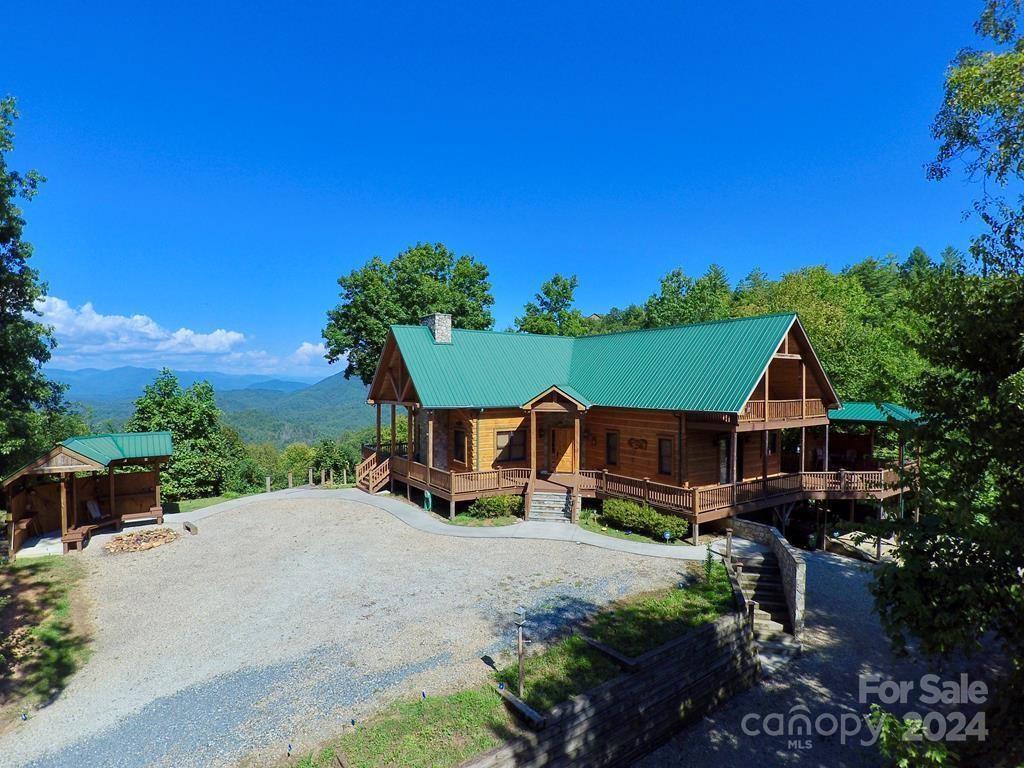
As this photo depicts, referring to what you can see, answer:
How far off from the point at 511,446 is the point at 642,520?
7256mm

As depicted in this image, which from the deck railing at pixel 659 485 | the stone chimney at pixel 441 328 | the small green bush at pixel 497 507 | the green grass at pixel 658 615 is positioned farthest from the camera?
the stone chimney at pixel 441 328

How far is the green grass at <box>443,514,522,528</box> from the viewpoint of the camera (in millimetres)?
19320

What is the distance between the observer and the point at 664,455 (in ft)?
66.2

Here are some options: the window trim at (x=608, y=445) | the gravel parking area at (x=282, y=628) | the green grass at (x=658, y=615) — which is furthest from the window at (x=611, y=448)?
the green grass at (x=658, y=615)

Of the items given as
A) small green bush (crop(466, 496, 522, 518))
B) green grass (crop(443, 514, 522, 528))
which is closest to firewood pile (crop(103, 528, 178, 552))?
green grass (crop(443, 514, 522, 528))

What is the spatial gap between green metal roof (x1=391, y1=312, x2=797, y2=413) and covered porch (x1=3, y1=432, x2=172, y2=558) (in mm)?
10671

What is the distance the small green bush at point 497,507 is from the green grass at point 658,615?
8164mm

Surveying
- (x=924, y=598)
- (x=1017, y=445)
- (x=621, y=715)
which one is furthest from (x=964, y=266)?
(x=621, y=715)

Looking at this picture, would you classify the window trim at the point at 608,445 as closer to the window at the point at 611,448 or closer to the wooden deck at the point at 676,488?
the window at the point at 611,448

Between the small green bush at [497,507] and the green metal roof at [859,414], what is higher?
the green metal roof at [859,414]

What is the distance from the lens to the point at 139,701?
8.66 meters

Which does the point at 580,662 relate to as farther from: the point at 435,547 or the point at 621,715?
the point at 435,547

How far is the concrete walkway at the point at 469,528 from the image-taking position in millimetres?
16375

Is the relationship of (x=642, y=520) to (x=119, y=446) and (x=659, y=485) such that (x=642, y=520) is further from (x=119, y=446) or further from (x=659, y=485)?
(x=119, y=446)
